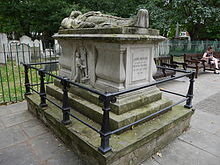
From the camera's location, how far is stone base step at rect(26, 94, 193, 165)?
2398mm

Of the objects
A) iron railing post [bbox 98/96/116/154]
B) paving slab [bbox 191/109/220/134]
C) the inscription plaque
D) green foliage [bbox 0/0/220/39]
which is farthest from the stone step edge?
green foliage [bbox 0/0/220/39]

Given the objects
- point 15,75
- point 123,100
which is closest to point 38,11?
point 15,75

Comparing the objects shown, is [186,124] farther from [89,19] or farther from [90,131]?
[89,19]

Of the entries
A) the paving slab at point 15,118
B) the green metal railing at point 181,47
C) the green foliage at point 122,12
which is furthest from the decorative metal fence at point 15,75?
the green foliage at point 122,12

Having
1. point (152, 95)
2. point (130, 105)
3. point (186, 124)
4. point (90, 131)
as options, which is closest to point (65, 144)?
point (90, 131)

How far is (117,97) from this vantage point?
2.96 m

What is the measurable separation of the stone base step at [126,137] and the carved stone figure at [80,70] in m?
0.78

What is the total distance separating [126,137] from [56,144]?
1298 mm

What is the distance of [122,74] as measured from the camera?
9.55 ft

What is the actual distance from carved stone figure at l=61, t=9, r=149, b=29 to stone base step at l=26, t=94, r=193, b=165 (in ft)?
5.45

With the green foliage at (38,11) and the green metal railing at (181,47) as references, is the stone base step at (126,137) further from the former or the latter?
the green foliage at (38,11)

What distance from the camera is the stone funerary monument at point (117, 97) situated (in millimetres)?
2576

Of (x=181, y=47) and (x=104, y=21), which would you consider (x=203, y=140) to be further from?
(x=181, y=47)

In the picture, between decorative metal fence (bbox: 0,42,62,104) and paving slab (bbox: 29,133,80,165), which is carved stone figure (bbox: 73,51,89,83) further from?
decorative metal fence (bbox: 0,42,62,104)
